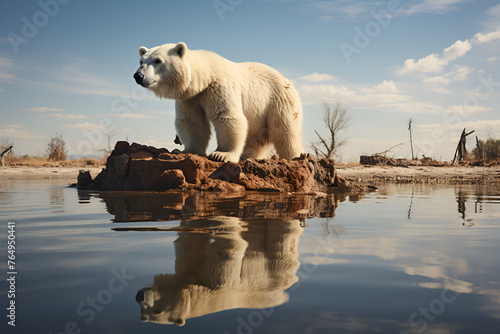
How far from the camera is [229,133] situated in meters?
5.97

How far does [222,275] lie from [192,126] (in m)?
4.85

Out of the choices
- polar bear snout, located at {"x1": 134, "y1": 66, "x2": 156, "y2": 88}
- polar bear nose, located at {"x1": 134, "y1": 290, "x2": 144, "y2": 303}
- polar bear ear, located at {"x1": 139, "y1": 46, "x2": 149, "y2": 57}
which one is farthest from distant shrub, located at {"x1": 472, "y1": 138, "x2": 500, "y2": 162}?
polar bear nose, located at {"x1": 134, "y1": 290, "x2": 144, "y2": 303}

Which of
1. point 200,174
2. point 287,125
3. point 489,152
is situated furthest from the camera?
point 489,152

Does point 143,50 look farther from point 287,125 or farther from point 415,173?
point 415,173

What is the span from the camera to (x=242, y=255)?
2004 millimetres

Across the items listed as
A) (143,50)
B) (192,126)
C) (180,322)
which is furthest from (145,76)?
(180,322)

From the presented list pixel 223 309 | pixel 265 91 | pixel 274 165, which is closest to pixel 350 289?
pixel 223 309

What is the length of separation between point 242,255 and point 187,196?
3.10 m

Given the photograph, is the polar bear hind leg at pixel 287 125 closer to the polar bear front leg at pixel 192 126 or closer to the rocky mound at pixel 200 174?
the rocky mound at pixel 200 174

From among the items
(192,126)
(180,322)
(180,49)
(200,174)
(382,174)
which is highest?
(180,49)

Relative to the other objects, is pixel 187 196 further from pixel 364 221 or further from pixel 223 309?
pixel 223 309

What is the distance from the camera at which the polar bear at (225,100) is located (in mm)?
5688

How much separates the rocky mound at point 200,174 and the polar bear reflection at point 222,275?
121 inches

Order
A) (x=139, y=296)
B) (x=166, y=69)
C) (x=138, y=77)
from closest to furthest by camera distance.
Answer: (x=139, y=296), (x=138, y=77), (x=166, y=69)
